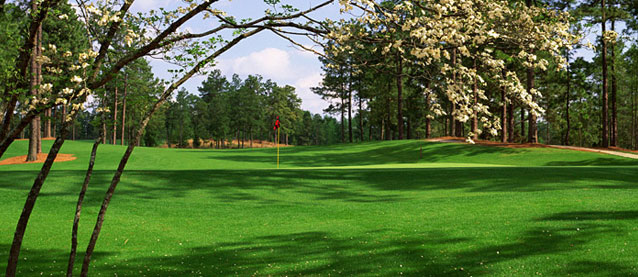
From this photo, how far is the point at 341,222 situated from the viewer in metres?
10.6

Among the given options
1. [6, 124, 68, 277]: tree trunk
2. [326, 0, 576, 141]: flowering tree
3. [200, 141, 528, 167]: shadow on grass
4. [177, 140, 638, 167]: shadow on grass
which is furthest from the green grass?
[200, 141, 528, 167]: shadow on grass

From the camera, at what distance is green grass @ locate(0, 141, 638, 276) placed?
→ 754cm

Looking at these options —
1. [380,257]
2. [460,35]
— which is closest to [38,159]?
[380,257]

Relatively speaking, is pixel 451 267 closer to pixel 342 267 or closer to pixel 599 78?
pixel 342 267

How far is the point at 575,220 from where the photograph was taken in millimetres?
9258

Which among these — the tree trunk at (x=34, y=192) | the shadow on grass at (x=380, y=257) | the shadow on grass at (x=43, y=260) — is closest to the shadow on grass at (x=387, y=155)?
the shadow on grass at (x=380, y=257)

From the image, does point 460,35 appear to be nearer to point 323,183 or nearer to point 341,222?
point 341,222

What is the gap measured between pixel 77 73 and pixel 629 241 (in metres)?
9.13

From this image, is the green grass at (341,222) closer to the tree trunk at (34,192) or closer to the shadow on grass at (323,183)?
the shadow on grass at (323,183)


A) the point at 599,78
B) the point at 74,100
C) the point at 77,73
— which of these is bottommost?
the point at 74,100

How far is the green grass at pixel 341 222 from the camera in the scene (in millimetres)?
7535

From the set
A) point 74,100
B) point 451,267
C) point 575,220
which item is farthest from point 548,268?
point 74,100

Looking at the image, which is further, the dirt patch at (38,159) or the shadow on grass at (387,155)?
the shadow on grass at (387,155)

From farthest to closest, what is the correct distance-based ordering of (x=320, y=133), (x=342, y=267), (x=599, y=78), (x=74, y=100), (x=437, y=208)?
1. (x=320, y=133)
2. (x=599, y=78)
3. (x=437, y=208)
4. (x=342, y=267)
5. (x=74, y=100)
